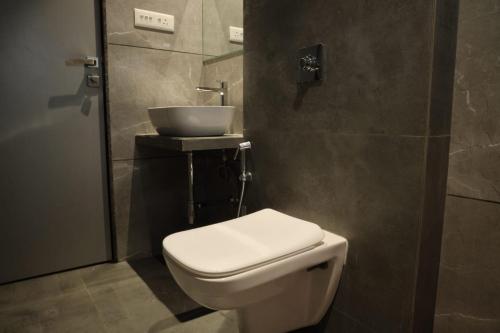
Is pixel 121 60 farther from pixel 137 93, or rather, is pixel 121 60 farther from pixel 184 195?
pixel 184 195

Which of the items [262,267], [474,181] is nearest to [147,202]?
[262,267]

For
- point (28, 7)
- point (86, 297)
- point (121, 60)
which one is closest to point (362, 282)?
point (86, 297)

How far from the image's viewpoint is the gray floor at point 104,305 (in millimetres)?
1376

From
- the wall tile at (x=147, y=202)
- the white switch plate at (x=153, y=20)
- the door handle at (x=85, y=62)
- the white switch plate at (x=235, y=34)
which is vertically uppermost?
the white switch plate at (x=153, y=20)

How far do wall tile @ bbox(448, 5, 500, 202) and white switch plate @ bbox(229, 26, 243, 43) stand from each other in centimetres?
113

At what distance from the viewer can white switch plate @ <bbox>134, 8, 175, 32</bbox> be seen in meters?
1.82

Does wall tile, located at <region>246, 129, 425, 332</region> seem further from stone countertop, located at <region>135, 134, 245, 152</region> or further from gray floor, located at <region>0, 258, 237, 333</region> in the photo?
gray floor, located at <region>0, 258, 237, 333</region>

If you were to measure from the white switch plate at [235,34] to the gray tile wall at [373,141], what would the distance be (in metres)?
0.51

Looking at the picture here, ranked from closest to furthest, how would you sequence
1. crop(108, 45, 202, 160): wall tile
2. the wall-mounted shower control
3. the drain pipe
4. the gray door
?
the wall-mounted shower control → the drain pipe → the gray door → crop(108, 45, 202, 160): wall tile

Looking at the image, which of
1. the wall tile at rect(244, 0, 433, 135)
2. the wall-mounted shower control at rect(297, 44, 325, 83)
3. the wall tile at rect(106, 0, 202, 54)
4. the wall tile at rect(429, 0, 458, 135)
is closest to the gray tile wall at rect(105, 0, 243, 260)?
the wall tile at rect(106, 0, 202, 54)

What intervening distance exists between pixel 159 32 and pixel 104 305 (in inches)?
54.9

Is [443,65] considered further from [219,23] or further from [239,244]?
[219,23]

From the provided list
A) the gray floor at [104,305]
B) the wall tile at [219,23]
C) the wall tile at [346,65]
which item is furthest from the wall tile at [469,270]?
the wall tile at [219,23]

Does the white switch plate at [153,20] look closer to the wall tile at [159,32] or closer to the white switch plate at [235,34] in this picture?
the wall tile at [159,32]
